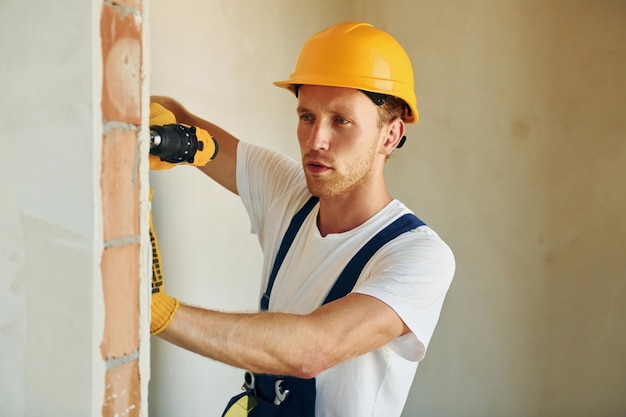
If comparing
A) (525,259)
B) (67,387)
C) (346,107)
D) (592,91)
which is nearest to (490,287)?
(525,259)

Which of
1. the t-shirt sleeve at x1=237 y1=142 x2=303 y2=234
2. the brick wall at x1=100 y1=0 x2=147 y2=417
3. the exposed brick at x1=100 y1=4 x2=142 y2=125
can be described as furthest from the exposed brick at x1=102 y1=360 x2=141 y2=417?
the t-shirt sleeve at x1=237 y1=142 x2=303 y2=234

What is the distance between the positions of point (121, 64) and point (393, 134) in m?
1.06

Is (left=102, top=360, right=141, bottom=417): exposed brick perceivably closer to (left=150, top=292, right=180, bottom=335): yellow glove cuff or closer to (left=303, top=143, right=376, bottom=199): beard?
(left=150, top=292, right=180, bottom=335): yellow glove cuff

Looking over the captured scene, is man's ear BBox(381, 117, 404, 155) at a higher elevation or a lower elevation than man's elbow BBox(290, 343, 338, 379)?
higher

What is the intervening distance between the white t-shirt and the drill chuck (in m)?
0.42

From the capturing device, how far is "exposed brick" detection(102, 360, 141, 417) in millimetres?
746

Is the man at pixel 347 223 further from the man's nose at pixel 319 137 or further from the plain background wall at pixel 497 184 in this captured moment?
the plain background wall at pixel 497 184

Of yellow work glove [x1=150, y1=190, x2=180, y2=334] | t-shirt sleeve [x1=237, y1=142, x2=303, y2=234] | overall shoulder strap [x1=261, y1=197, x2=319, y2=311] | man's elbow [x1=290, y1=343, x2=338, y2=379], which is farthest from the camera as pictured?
t-shirt sleeve [x1=237, y1=142, x2=303, y2=234]

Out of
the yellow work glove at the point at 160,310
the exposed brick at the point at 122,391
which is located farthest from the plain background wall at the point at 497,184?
the exposed brick at the point at 122,391

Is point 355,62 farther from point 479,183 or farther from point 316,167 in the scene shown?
point 479,183

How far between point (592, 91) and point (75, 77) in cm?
209

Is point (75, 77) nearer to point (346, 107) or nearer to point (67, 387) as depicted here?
point (67, 387)

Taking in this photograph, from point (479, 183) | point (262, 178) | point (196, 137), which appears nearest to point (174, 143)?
point (196, 137)

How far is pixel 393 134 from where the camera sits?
66.1 inches
